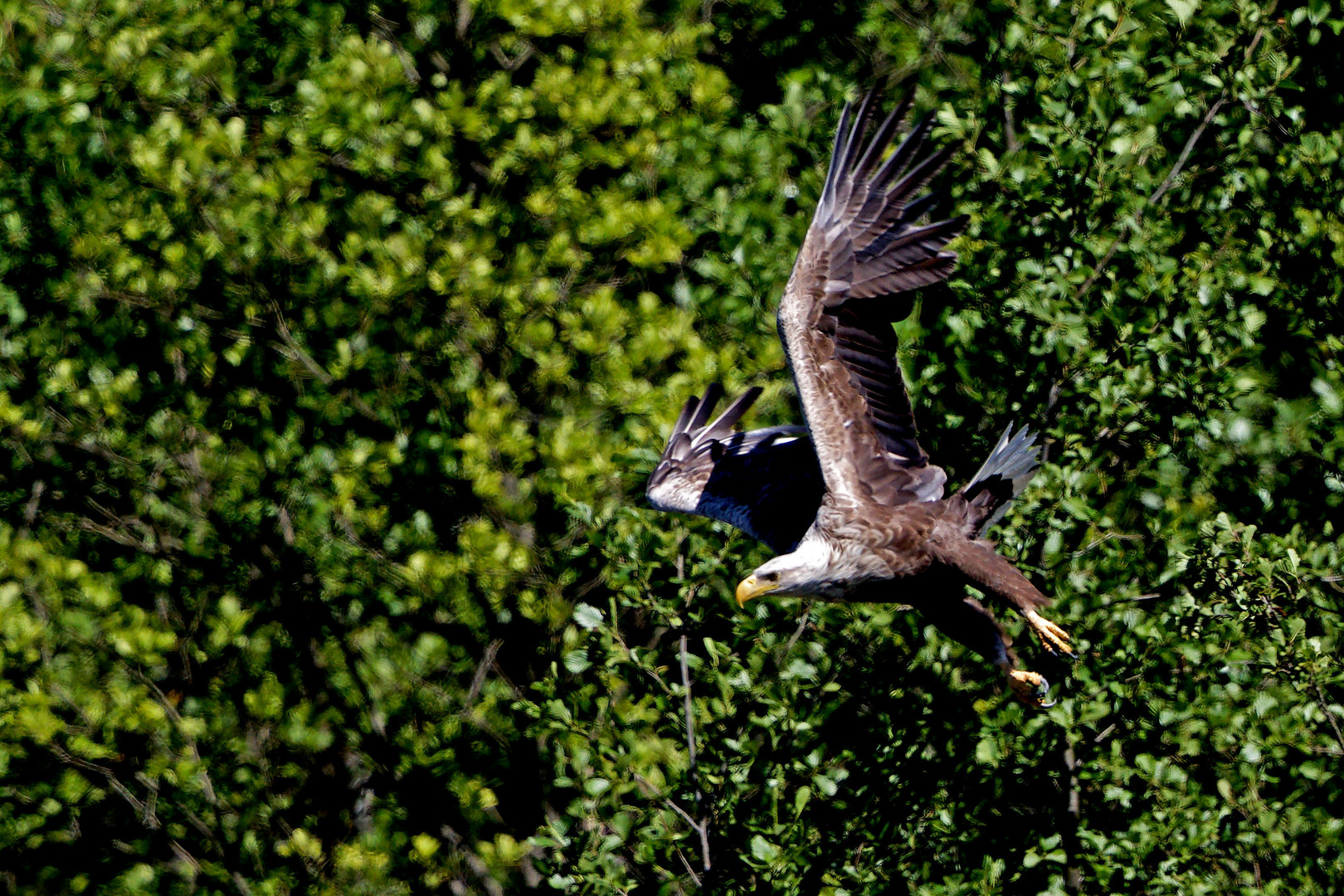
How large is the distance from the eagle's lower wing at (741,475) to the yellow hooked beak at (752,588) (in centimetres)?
73

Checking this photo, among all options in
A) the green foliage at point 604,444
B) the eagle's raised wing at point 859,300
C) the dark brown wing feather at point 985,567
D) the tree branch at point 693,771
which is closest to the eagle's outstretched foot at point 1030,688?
the green foliage at point 604,444

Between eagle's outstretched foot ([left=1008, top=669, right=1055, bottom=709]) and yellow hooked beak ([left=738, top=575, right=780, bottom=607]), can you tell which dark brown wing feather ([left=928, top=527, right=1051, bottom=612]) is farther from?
yellow hooked beak ([left=738, top=575, right=780, bottom=607])

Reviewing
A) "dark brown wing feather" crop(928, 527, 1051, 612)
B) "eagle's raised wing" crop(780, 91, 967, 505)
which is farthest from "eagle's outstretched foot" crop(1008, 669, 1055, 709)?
"eagle's raised wing" crop(780, 91, 967, 505)

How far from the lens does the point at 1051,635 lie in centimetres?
541

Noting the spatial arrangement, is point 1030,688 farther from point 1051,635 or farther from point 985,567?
point 985,567

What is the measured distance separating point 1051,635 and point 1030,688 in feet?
0.69

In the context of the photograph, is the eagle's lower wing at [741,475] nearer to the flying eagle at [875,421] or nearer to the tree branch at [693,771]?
the flying eagle at [875,421]

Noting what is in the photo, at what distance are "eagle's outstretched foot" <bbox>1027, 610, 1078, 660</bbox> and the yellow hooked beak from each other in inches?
35.9

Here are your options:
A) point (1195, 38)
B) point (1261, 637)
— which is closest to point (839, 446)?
point (1261, 637)

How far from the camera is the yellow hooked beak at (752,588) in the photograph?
5629 mm

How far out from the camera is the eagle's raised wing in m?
5.88

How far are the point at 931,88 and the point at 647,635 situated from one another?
322 cm

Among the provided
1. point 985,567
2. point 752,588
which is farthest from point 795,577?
point 985,567

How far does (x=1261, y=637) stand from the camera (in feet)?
18.4
